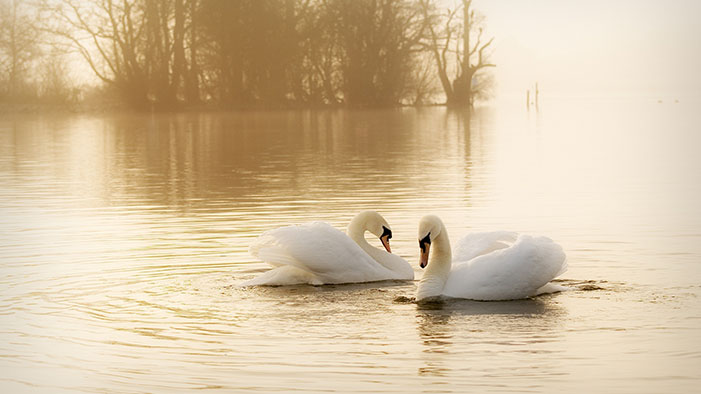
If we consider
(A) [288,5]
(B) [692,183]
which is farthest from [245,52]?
(B) [692,183]

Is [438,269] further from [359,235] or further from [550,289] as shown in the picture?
[359,235]

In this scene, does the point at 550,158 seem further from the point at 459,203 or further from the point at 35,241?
the point at 35,241

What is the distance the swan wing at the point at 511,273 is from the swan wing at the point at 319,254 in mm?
1042

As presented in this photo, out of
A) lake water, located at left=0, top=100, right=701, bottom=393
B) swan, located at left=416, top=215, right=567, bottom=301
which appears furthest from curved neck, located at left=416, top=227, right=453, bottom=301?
lake water, located at left=0, top=100, right=701, bottom=393

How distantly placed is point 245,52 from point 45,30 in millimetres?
10515

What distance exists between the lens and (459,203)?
52.2ft

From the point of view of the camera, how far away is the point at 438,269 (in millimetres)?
9391

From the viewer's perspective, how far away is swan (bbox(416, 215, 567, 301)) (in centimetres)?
913

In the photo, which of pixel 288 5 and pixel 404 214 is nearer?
pixel 404 214

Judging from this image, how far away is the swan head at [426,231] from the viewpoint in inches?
367

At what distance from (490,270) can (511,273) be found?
175mm

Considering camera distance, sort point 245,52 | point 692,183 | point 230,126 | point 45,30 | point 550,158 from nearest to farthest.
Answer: point 692,183
point 550,158
point 230,126
point 45,30
point 245,52

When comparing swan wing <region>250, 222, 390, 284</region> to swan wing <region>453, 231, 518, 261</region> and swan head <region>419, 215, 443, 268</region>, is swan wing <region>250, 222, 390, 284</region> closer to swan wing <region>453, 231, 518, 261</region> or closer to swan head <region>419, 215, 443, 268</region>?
swan wing <region>453, 231, 518, 261</region>

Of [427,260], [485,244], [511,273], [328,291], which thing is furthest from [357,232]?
[511,273]
